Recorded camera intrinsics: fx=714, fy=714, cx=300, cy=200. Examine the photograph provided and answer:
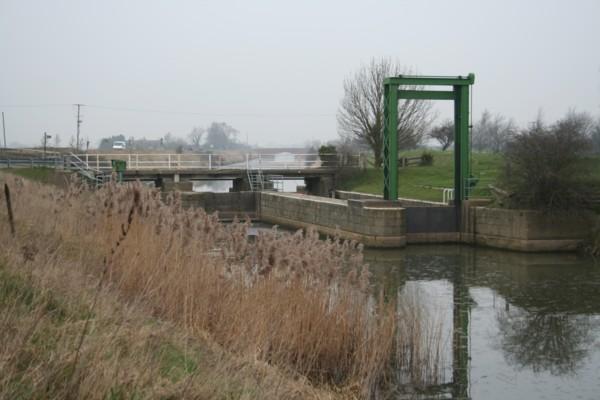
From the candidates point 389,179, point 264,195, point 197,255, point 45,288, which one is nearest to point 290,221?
point 264,195

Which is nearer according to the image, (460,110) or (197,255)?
(197,255)

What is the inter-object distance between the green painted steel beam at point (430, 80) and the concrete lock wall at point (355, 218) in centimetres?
383

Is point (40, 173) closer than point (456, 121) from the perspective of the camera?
No

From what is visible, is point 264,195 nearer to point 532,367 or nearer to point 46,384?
point 532,367

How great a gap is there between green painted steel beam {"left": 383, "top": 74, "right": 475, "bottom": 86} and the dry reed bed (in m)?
15.2

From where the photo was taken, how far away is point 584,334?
1071 cm

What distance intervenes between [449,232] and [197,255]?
16.1 meters

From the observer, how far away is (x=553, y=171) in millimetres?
20109

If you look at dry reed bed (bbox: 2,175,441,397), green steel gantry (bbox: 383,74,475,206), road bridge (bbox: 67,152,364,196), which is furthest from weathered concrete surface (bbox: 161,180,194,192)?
dry reed bed (bbox: 2,175,441,397)

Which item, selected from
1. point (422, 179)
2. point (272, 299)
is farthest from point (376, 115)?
point (272, 299)

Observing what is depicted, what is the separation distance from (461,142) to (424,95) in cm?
212

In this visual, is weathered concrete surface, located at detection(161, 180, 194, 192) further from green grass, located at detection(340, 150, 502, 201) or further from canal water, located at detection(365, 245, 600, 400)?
canal water, located at detection(365, 245, 600, 400)

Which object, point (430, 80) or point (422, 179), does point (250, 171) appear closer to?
point (422, 179)

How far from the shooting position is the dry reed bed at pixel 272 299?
6371mm
